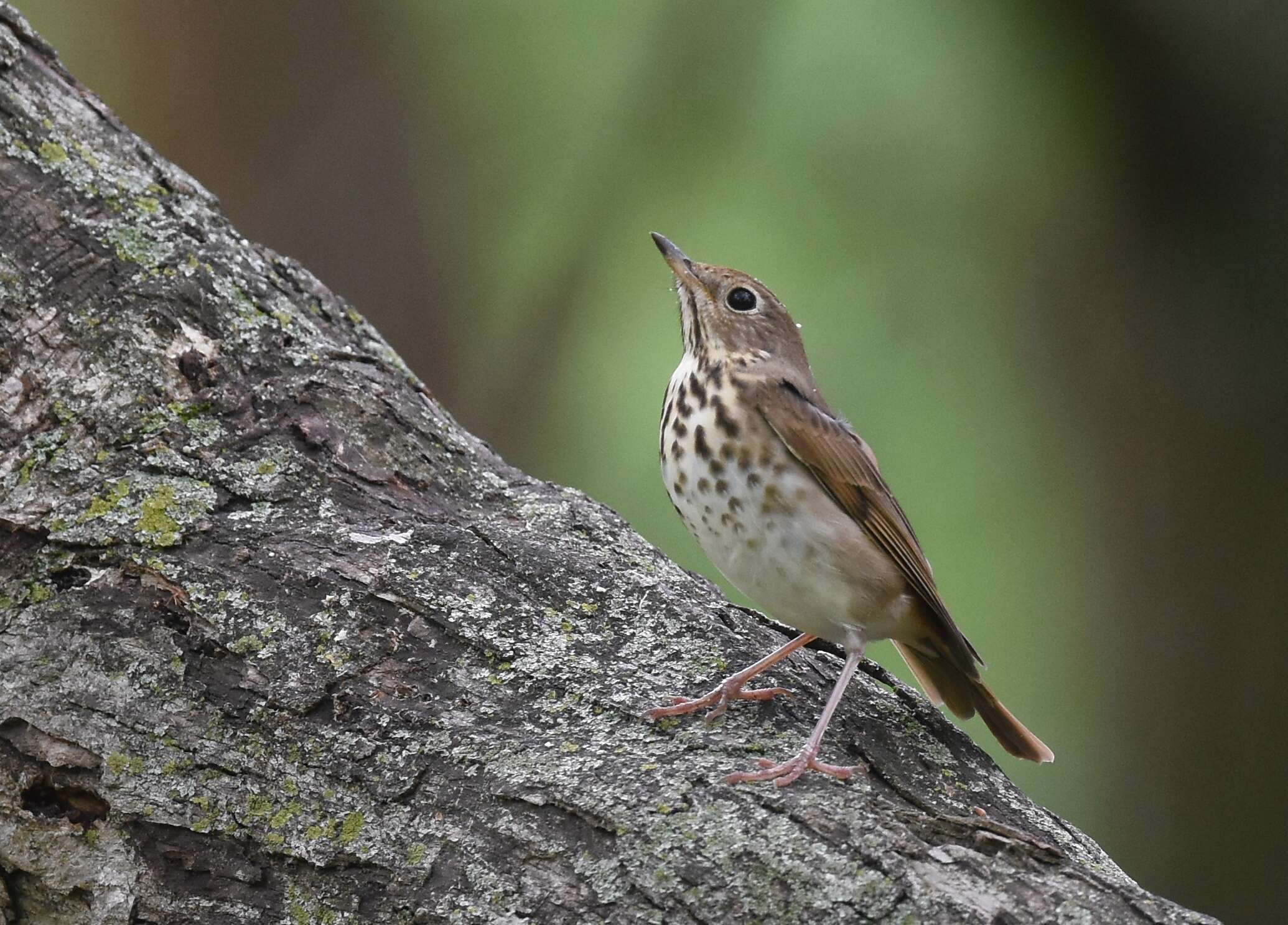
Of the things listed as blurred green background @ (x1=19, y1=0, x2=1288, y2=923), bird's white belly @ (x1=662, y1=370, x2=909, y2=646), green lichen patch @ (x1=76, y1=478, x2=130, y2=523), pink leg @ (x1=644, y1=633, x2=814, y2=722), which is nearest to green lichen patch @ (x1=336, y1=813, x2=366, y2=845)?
pink leg @ (x1=644, y1=633, x2=814, y2=722)

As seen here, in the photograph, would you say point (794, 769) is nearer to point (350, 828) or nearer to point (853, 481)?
point (350, 828)

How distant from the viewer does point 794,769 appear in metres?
2.24

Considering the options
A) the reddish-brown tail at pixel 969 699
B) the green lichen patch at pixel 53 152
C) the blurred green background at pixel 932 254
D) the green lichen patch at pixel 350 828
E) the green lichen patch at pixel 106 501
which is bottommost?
the green lichen patch at pixel 350 828

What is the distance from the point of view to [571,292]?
20.8 ft

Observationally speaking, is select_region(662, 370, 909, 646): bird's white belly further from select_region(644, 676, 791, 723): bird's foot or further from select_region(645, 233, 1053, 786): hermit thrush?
select_region(644, 676, 791, 723): bird's foot

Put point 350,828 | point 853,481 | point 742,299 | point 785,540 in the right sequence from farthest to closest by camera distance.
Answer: point 742,299 < point 853,481 < point 785,540 < point 350,828

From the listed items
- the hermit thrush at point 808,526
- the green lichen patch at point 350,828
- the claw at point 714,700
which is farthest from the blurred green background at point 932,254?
the green lichen patch at point 350,828

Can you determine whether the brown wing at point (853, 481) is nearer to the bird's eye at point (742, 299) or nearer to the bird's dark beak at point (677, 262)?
the bird's eye at point (742, 299)

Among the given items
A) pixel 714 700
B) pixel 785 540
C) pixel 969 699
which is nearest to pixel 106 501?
pixel 714 700

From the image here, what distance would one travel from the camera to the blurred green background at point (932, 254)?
4934 millimetres

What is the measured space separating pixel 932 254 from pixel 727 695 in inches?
163

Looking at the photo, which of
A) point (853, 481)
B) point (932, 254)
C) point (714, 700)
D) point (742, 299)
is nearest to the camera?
point (714, 700)

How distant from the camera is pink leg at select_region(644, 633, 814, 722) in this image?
2.45 m

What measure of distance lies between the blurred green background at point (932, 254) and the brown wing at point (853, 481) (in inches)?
92.3
